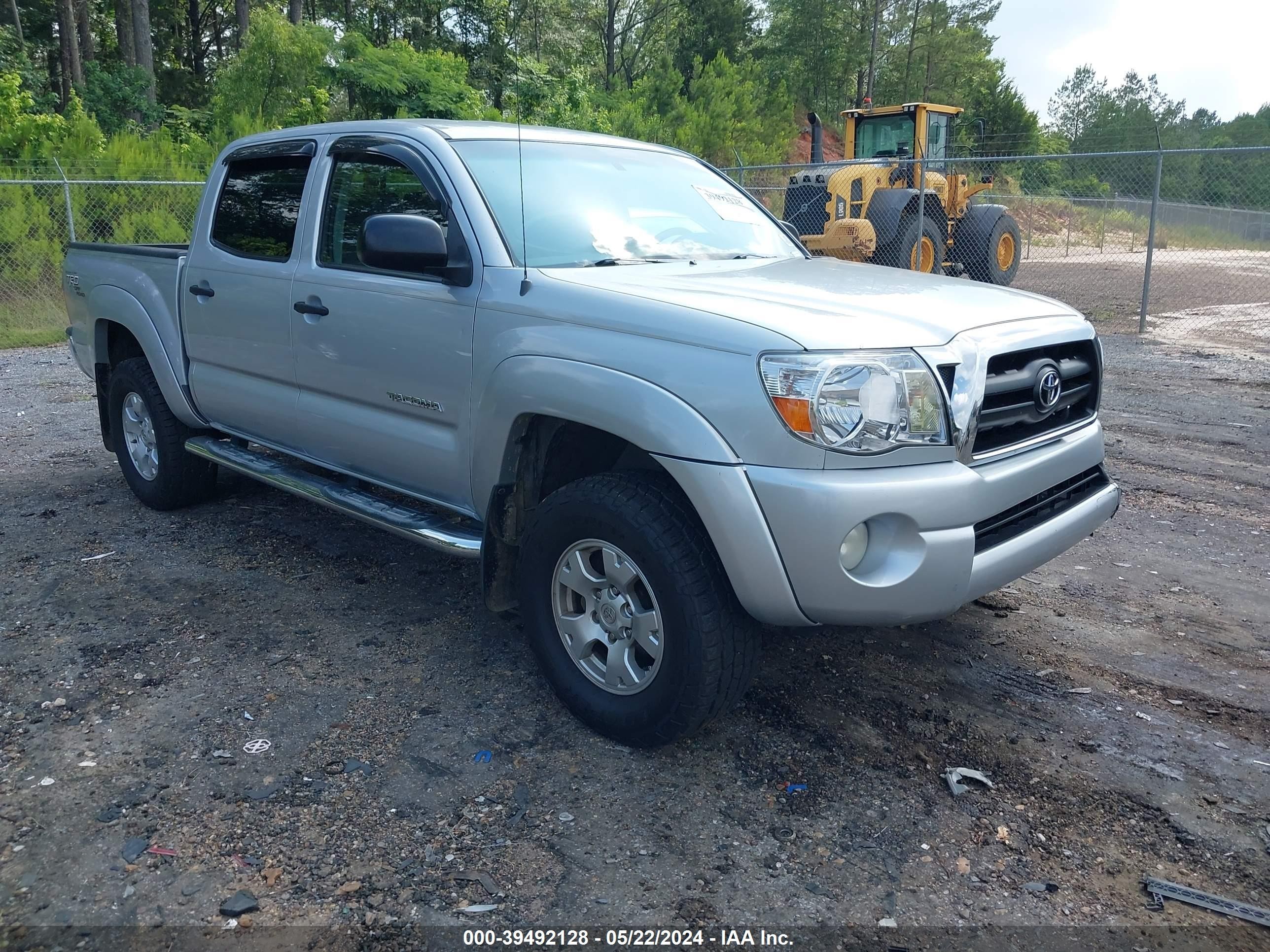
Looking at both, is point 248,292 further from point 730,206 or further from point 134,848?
point 134,848

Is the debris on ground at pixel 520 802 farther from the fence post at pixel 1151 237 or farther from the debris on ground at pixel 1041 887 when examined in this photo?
the fence post at pixel 1151 237

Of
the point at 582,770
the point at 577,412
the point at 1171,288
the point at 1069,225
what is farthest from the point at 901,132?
the point at 582,770

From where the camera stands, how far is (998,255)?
16.6 metres

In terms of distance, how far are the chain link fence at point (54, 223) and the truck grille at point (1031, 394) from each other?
12.5 meters

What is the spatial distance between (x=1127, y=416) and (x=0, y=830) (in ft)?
26.3

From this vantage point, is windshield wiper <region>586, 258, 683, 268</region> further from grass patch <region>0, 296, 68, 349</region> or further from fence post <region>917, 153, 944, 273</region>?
grass patch <region>0, 296, 68, 349</region>

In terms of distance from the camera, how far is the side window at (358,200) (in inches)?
158

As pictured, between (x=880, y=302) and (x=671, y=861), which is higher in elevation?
(x=880, y=302)

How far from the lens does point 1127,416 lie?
830 cm

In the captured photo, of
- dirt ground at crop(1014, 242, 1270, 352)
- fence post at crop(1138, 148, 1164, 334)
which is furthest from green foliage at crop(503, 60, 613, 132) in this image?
fence post at crop(1138, 148, 1164, 334)

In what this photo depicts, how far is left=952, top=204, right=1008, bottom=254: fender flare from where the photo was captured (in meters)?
16.1

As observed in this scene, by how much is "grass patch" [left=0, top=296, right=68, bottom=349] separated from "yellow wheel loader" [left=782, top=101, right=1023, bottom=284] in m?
9.88

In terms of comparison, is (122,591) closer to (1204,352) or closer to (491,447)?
(491,447)

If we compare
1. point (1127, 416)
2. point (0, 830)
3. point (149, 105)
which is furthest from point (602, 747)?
point (149, 105)
